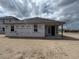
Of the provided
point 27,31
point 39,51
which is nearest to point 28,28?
point 27,31

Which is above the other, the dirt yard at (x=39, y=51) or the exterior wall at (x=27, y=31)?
the exterior wall at (x=27, y=31)

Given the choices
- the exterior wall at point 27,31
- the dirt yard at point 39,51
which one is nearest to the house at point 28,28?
the exterior wall at point 27,31

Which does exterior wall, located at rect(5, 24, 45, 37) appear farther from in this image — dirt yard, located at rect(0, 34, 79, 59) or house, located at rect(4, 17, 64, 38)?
dirt yard, located at rect(0, 34, 79, 59)

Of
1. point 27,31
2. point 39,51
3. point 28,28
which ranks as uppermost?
point 28,28

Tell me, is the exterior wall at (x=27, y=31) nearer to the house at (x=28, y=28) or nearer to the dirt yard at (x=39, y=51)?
the house at (x=28, y=28)

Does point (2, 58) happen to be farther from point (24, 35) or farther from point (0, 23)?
point (0, 23)

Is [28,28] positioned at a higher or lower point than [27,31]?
higher

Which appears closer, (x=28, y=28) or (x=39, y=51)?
(x=39, y=51)

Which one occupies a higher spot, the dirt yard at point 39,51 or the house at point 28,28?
the house at point 28,28

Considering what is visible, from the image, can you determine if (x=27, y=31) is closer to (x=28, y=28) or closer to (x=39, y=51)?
(x=28, y=28)

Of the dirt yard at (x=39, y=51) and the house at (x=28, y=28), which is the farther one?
the house at (x=28, y=28)

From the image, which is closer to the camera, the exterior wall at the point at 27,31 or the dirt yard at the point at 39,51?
the dirt yard at the point at 39,51

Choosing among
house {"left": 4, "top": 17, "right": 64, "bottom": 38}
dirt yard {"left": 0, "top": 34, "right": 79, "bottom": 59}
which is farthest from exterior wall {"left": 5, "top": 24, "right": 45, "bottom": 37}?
dirt yard {"left": 0, "top": 34, "right": 79, "bottom": 59}

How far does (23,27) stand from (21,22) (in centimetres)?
103
